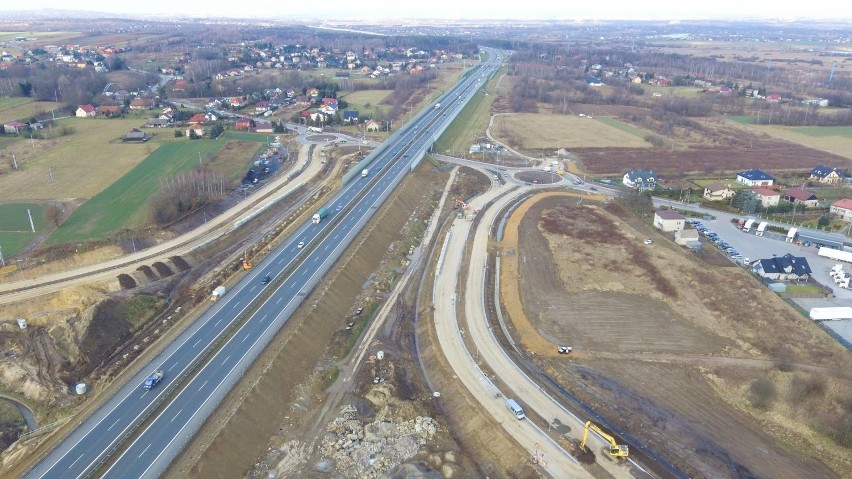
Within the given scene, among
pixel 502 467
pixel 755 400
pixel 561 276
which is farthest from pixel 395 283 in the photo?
pixel 755 400

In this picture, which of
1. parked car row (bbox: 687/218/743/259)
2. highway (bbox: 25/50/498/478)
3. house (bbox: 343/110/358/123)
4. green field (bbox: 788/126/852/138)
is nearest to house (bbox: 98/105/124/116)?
house (bbox: 343/110/358/123)

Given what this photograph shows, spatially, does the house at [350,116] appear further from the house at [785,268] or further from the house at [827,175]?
the house at [785,268]

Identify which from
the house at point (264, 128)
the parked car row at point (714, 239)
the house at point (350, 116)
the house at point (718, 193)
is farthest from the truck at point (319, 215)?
the house at point (350, 116)

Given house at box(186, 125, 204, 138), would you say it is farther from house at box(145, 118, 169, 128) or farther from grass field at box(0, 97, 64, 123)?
grass field at box(0, 97, 64, 123)

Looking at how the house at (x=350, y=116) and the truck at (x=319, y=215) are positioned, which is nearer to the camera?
the truck at (x=319, y=215)

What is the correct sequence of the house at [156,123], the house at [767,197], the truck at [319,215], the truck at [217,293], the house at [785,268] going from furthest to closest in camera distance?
1. the house at [156,123]
2. the house at [767,197]
3. the truck at [319,215]
4. the house at [785,268]
5. the truck at [217,293]

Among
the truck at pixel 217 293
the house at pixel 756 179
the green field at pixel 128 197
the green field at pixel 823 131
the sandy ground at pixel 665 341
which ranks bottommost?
the sandy ground at pixel 665 341

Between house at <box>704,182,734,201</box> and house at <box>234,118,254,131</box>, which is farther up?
house at <box>234,118,254,131</box>
